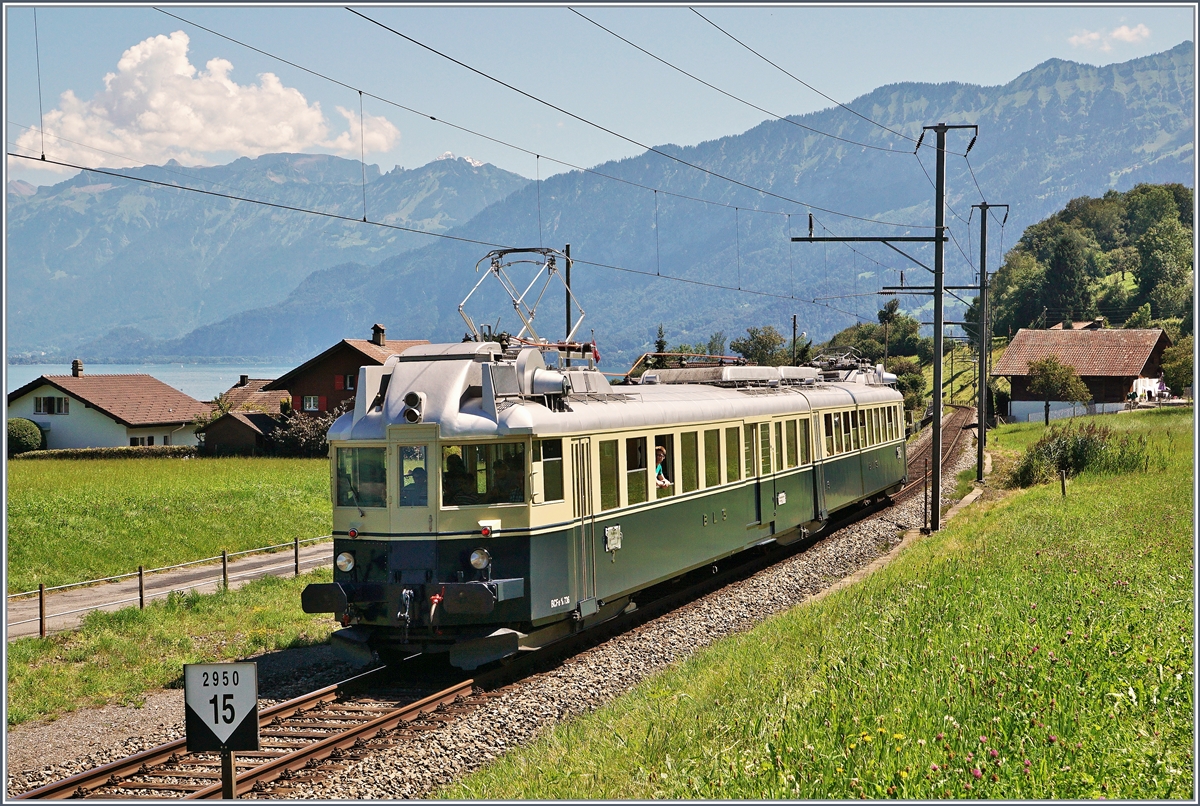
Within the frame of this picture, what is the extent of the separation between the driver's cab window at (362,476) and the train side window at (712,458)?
573cm

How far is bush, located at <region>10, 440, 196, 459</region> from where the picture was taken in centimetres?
6066

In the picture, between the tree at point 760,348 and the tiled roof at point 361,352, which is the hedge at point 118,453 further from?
the tree at point 760,348

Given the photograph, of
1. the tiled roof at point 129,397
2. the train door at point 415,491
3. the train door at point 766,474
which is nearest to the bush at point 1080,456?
the train door at point 766,474

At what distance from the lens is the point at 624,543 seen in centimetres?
1377

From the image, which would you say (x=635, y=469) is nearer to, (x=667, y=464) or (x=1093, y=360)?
(x=667, y=464)

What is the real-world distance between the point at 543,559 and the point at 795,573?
7.97 meters

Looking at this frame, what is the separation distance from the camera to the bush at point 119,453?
6066 centimetres

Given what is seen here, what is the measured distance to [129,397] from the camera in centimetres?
6906

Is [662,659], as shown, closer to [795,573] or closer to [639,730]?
[639,730]

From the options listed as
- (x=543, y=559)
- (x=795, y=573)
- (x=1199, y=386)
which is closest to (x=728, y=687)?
(x=543, y=559)

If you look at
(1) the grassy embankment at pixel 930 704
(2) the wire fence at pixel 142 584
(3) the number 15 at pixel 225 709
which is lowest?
(2) the wire fence at pixel 142 584

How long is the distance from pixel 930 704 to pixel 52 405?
6985 centimetres

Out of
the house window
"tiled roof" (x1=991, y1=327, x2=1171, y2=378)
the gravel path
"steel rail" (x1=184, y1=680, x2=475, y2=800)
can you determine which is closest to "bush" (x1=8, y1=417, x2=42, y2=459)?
the house window

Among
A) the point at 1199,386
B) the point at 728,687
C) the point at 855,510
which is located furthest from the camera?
the point at 855,510
